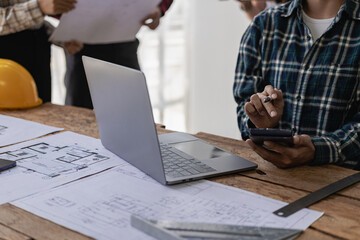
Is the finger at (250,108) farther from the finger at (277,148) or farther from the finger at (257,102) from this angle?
the finger at (277,148)

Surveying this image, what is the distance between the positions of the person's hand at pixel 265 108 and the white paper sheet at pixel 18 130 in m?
0.56

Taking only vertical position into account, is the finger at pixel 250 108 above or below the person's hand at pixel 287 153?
above

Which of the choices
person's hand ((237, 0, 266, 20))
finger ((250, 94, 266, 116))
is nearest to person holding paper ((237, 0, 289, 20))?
person's hand ((237, 0, 266, 20))

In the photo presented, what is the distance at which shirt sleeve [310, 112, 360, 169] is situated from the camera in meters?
0.99

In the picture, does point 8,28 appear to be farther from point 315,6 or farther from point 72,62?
point 315,6

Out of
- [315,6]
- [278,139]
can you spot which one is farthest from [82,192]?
[315,6]

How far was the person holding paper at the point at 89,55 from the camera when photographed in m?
2.12

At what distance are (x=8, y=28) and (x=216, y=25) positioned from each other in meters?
1.76

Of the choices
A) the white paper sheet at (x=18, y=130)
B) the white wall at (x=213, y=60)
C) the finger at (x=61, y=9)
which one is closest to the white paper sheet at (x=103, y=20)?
the finger at (x=61, y=9)

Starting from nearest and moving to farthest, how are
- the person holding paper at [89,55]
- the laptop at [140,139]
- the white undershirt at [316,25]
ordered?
the laptop at [140,139], the white undershirt at [316,25], the person holding paper at [89,55]

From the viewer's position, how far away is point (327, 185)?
0.86 meters

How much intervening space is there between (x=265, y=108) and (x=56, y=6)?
1009 millimetres

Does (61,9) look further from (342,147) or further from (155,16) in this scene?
(342,147)

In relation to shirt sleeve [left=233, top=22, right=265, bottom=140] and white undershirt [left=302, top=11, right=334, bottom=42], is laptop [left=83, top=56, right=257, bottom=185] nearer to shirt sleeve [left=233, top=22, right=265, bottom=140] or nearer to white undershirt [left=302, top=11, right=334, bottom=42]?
shirt sleeve [left=233, top=22, right=265, bottom=140]
